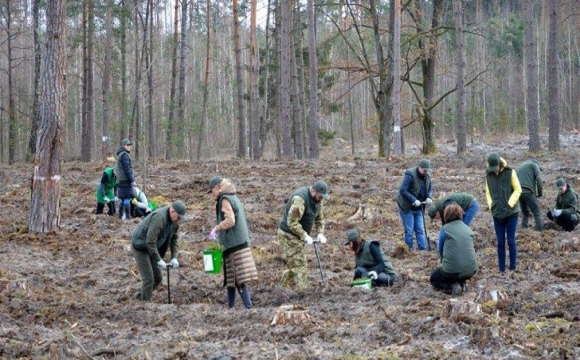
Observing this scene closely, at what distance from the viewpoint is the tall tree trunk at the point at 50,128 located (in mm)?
14922

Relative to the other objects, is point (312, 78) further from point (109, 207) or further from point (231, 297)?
point (231, 297)

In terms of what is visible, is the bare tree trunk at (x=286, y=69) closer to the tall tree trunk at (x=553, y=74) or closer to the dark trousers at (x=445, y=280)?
the tall tree trunk at (x=553, y=74)

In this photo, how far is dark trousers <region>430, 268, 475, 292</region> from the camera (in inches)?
390

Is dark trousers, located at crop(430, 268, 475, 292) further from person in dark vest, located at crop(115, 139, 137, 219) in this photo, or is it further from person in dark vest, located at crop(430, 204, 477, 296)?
person in dark vest, located at crop(115, 139, 137, 219)

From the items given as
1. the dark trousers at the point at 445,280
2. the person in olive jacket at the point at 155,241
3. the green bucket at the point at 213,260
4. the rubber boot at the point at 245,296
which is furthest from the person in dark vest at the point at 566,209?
the person in olive jacket at the point at 155,241

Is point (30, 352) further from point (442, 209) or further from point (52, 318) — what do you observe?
point (442, 209)

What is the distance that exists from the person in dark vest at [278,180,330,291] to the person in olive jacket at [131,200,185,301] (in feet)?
4.84

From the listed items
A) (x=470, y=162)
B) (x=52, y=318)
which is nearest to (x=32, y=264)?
(x=52, y=318)

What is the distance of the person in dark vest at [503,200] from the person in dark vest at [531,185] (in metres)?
3.10

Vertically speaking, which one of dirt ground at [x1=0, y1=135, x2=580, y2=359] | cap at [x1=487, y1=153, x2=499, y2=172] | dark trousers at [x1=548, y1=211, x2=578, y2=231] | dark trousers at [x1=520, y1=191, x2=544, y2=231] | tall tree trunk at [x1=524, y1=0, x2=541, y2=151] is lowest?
dirt ground at [x1=0, y1=135, x2=580, y2=359]

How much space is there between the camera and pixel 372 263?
433 inches

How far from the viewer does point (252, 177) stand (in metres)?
23.3

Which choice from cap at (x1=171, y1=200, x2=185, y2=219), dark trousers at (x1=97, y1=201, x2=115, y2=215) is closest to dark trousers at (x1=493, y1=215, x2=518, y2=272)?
cap at (x1=171, y1=200, x2=185, y2=219)

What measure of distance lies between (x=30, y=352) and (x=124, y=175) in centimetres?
925
